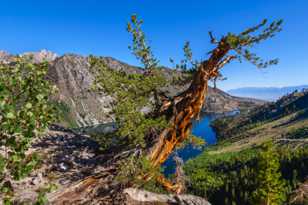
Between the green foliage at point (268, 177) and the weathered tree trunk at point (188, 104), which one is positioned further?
the green foliage at point (268, 177)

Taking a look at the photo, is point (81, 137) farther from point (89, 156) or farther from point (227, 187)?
point (227, 187)

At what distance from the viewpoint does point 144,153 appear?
17000 mm

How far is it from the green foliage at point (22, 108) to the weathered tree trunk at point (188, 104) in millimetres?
10933

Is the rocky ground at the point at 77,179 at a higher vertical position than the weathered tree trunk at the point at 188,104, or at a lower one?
lower

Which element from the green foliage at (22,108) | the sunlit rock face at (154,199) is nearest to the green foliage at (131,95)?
the sunlit rock face at (154,199)

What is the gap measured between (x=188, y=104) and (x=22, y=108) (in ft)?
41.8

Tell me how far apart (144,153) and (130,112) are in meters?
2.45

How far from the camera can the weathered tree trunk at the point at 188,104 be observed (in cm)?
1833

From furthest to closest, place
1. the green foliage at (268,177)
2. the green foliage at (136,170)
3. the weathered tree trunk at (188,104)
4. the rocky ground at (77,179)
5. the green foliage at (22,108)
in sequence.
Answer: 1. the green foliage at (268,177)
2. the weathered tree trunk at (188,104)
3. the green foliage at (136,170)
4. the rocky ground at (77,179)
5. the green foliage at (22,108)

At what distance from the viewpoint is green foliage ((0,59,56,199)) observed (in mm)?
7082

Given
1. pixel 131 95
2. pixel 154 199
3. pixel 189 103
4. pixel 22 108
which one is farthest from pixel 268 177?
pixel 22 108

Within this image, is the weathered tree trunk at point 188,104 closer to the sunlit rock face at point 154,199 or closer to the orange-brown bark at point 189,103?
the orange-brown bark at point 189,103

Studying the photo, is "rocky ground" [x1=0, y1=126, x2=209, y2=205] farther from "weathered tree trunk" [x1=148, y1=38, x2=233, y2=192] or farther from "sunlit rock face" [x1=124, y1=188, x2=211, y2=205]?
"weathered tree trunk" [x1=148, y1=38, x2=233, y2=192]

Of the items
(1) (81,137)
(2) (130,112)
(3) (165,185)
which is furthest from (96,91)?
(3) (165,185)
